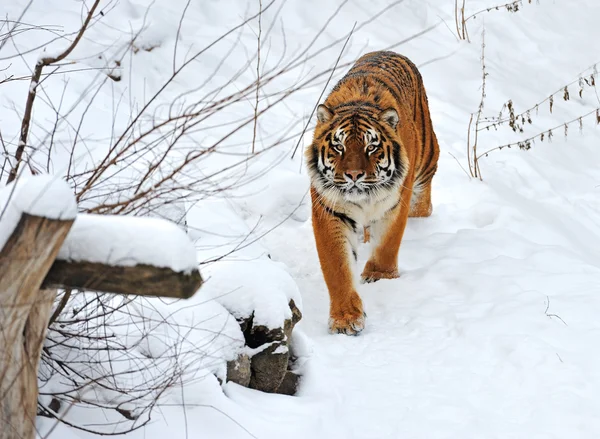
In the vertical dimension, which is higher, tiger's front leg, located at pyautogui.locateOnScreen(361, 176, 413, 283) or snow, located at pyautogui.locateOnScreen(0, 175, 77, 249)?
tiger's front leg, located at pyautogui.locateOnScreen(361, 176, 413, 283)

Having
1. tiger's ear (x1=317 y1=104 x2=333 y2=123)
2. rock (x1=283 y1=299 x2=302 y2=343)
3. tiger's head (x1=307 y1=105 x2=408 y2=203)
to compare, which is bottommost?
rock (x1=283 y1=299 x2=302 y2=343)

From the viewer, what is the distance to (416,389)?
3.58 metres

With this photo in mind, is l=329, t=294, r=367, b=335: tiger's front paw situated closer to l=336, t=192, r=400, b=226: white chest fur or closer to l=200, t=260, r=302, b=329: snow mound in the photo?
l=336, t=192, r=400, b=226: white chest fur

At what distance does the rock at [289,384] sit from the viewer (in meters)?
3.44

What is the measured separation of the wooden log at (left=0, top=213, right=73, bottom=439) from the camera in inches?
65.8

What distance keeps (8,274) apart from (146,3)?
20.1ft

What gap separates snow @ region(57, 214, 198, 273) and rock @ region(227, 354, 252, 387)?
4.89ft

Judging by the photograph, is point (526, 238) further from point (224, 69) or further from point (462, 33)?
point (462, 33)

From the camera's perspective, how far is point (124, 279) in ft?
5.75

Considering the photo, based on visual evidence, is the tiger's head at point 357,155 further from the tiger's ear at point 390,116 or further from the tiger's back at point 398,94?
the tiger's back at point 398,94

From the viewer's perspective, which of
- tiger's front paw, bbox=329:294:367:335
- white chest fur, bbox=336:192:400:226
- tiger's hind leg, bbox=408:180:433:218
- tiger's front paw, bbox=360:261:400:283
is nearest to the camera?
tiger's front paw, bbox=329:294:367:335

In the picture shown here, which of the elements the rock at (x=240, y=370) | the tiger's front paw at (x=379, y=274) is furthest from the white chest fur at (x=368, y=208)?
the rock at (x=240, y=370)

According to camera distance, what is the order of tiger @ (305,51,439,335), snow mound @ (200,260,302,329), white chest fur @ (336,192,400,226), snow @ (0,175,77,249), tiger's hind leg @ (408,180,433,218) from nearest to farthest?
1. snow @ (0,175,77,249)
2. snow mound @ (200,260,302,329)
3. tiger @ (305,51,439,335)
4. white chest fur @ (336,192,400,226)
5. tiger's hind leg @ (408,180,433,218)

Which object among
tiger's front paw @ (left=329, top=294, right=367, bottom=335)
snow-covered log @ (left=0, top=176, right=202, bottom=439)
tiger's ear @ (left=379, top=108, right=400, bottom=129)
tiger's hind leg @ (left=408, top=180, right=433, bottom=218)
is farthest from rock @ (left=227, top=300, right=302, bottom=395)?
tiger's hind leg @ (left=408, top=180, right=433, bottom=218)
